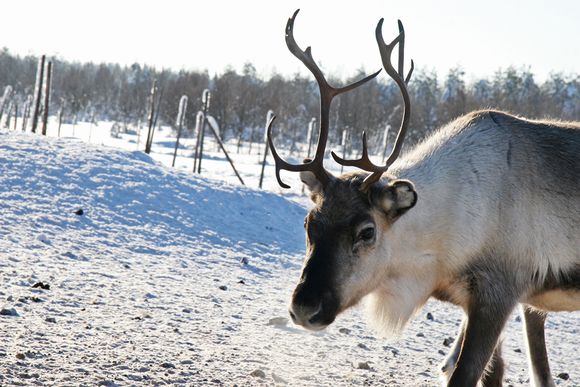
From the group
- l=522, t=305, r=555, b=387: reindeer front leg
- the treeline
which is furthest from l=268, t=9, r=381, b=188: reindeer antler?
the treeline

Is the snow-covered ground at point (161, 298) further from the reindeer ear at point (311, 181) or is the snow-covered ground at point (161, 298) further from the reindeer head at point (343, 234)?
the reindeer ear at point (311, 181)

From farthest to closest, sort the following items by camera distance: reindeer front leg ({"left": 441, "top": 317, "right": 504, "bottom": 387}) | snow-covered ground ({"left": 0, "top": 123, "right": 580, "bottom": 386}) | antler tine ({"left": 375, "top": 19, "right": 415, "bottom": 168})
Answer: reindeer front leg ({"left": 441, "top": 317, "right": 504, "bottom": 387})
antler tine ({"left": 375, "top": 19, "right": 415, "bottom": 168})
snow-covered ground ({"left": 0, "top": 123, "right": 580, "bottom": 386})

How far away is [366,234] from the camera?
12.7 feet

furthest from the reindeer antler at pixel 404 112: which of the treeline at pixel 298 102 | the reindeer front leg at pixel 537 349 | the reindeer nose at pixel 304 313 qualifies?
the treeline at pixel 298 102

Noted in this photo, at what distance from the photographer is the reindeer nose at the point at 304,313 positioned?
346cm

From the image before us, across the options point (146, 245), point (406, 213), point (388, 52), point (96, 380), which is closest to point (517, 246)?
point (406, 213)

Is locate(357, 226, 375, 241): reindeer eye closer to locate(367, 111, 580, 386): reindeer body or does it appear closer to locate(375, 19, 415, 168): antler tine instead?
locate(367, 111, 580, 386): reindeer body

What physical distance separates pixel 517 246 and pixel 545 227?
0.27m

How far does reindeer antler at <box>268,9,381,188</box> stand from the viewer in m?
4.08

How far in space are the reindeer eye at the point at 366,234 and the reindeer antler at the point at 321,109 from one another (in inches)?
15.2

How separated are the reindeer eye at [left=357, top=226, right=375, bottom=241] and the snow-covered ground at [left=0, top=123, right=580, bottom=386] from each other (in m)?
1.05

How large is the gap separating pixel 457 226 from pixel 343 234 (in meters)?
0.80

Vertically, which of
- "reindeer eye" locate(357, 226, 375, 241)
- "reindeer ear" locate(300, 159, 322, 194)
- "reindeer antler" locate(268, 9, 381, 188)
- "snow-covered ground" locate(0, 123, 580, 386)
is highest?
"reindeer antler" locate(268, 9, 381, 188)

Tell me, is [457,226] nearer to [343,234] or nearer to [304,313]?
[343,234]
